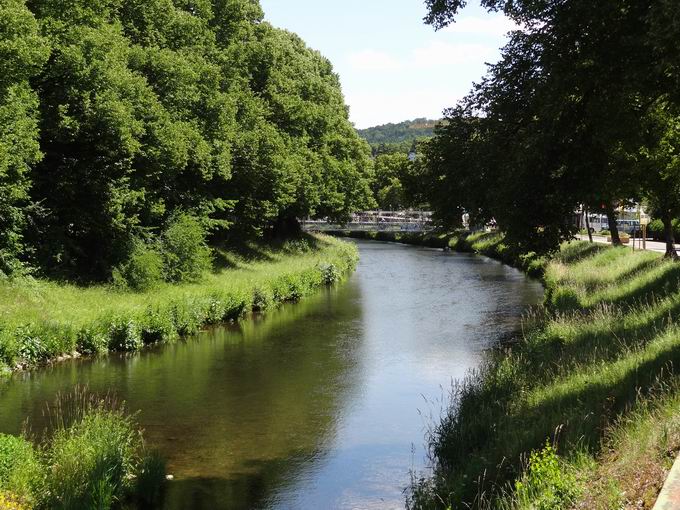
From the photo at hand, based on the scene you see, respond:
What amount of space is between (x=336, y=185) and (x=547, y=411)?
46.6 meters

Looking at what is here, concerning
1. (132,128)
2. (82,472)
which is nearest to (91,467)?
(82,472)

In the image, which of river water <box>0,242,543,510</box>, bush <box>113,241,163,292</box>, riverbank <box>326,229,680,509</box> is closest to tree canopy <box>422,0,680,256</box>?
riverbank <box>326,229,680,509</box>

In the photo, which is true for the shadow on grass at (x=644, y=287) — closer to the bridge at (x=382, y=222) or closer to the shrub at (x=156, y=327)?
the shrub at (x=156, y=327)

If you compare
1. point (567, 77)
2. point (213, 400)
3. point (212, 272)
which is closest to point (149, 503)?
point (213, 400)

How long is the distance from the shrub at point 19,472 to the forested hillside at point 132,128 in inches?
460

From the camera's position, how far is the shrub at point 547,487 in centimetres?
764

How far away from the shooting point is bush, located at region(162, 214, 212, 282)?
31812 millimetres

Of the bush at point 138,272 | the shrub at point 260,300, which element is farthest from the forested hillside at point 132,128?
the shrub at point 260,300

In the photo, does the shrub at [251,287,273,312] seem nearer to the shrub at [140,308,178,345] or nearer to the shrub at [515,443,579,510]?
the shrub at [140,308,178,345]

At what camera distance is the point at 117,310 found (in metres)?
24.2

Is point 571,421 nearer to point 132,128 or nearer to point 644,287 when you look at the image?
point 644,287

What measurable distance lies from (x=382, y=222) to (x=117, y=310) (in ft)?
251

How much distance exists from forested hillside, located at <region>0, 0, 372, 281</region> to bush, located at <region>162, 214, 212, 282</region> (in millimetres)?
191

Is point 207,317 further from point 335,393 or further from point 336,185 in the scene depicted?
point 336,185
